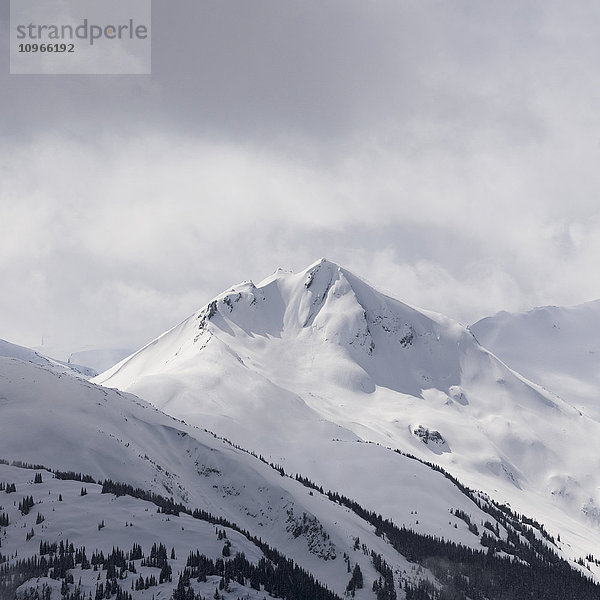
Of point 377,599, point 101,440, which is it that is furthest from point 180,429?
point 377,599

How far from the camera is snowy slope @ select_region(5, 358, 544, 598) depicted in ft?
289

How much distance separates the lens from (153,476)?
400 feet

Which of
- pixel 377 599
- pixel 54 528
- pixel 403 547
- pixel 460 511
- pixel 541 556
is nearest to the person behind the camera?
pixel 54 528

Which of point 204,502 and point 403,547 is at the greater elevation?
point 204,502

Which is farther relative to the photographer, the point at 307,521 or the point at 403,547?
the point at 403,547

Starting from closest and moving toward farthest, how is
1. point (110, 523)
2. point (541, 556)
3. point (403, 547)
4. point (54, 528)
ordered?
point (54, 528)
point (110, 523)
point (403, 547)
point (541, 556)

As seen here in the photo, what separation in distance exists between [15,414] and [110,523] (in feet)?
185

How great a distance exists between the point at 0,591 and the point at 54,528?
13955mm

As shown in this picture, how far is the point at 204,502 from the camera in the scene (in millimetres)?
127312

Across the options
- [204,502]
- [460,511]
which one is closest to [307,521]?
[204,502]

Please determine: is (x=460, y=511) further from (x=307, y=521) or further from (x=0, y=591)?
(x=0, y=591)

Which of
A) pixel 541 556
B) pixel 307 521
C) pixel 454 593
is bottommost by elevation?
pixel 541 556

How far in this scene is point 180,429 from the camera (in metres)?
161

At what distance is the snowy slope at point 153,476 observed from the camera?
88.0m
